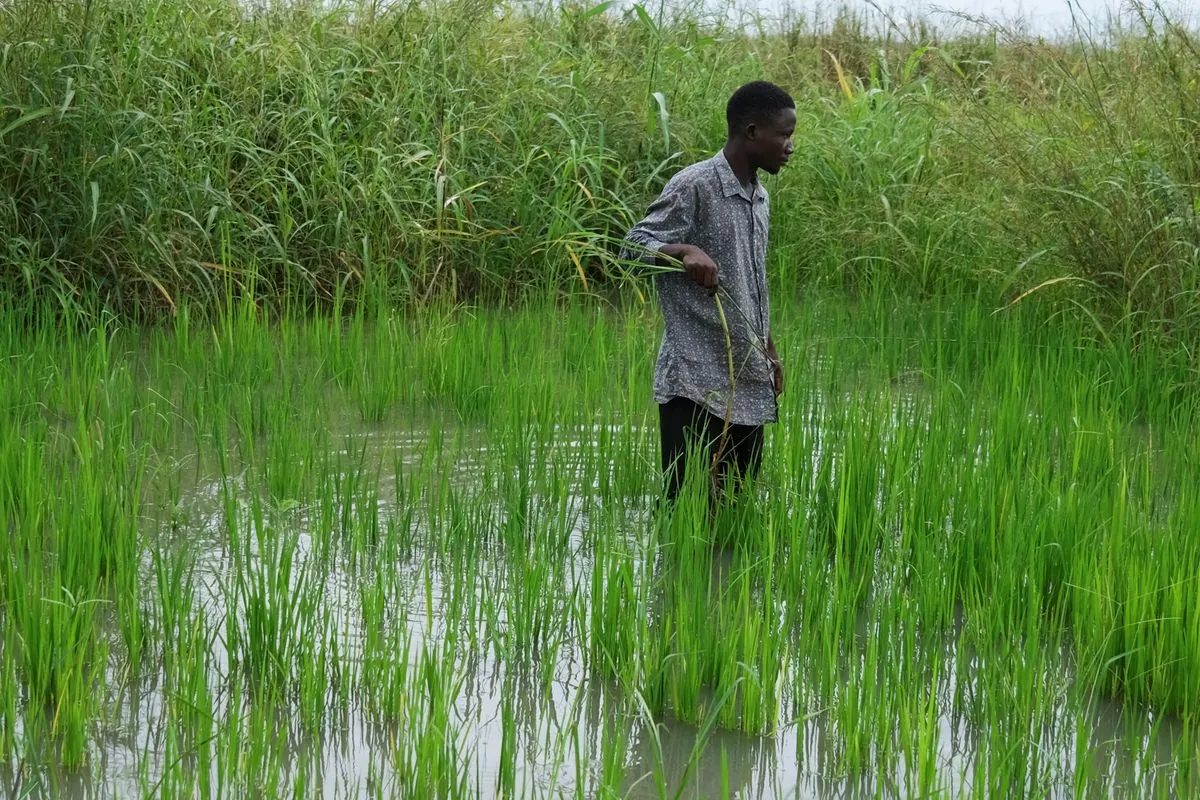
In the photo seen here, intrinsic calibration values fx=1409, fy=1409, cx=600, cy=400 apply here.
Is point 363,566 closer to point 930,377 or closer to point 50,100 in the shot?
point 930,377

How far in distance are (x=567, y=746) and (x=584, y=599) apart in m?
0.44

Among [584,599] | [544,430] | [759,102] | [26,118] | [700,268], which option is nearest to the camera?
[584,599]

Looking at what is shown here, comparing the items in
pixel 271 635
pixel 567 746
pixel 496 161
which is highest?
pixel 496 161

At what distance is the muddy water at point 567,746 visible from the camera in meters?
2.51

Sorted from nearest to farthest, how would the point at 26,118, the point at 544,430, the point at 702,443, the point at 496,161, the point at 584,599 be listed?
the point at 584,599 < the point at 702,443 < the point at 544,430 < the point at 26,118 < the point at 496,161

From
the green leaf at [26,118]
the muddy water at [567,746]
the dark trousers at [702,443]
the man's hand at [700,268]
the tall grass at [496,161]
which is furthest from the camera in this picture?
the tall grass at [496,161]

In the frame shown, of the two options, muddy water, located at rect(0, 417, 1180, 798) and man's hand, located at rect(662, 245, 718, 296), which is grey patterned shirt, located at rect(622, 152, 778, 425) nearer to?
man's hand, located at rect(662, 245, 718, 296)

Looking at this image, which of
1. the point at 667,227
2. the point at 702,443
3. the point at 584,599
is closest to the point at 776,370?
the point at 702,443

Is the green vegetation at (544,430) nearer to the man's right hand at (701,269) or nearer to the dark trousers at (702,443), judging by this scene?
the dark trousers at (702,443)

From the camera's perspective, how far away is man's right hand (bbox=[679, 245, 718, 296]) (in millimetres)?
3492

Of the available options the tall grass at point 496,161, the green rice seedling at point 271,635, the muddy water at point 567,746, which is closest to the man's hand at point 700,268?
the muddy water at point 567,746

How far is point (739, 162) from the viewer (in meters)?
3.75

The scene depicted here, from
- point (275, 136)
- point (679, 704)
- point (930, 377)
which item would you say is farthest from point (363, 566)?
point (275, 136)

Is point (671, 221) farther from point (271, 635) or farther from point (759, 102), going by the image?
point (271, 635)
